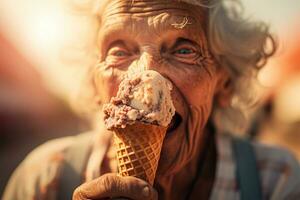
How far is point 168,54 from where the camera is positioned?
87.0 inches

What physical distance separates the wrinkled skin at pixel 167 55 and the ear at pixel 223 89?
196mm

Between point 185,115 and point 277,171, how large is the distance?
2.90 feet

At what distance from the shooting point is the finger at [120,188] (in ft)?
6.02

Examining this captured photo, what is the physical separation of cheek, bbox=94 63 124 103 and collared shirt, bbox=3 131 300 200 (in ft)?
1.48

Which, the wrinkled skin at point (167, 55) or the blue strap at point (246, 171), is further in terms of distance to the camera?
the blue strap at point (246, 171)

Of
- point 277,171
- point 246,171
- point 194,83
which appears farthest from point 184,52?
point 277,171

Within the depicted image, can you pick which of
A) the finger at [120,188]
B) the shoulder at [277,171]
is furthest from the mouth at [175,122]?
the shoulder at [277,171]

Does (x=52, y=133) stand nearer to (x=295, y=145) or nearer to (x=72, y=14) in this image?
(x=295, y=145)

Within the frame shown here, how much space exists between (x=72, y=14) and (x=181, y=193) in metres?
1.16

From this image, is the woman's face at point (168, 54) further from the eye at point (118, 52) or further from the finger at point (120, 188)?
the finger at point (120, 188)

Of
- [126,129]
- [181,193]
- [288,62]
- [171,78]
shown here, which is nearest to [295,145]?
[288,62]

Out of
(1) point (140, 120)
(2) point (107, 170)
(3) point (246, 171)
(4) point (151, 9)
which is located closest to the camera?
(1) point (140, 120)

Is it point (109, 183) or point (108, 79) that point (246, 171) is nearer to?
point (108, 79)

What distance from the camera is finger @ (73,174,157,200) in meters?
1.83
